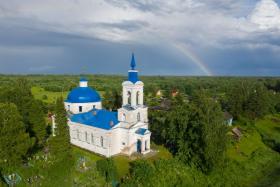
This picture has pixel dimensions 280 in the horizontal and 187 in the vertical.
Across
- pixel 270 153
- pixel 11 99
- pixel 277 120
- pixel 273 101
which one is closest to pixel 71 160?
pixel 11 99

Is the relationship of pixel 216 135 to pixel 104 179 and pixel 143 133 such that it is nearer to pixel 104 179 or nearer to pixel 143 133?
pixel 143 133

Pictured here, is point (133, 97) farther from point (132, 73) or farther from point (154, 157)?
point (154, 157)

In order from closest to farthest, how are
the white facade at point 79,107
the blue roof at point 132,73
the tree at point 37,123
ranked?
the blue roof at point 132,73
the tree at point 37,123
the white facade at point 79,107

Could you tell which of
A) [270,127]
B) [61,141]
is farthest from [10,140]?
[270,127]

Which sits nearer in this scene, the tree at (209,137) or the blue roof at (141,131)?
the tree at (209,137)

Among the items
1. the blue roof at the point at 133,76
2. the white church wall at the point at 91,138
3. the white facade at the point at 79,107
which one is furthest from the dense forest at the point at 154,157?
the blue roof at the point at 133,76

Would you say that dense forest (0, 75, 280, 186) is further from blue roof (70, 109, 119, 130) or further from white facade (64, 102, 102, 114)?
white facade (64, 102, 102, 114)

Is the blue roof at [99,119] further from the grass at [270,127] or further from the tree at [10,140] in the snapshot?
the grass at [270,127]
